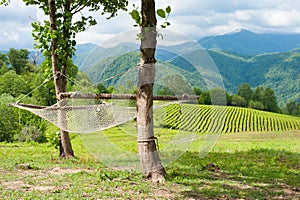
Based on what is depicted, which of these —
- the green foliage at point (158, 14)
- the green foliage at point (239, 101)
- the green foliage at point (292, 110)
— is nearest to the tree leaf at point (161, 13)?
the green foliage at point (158, 14)

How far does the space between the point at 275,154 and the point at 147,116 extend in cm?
477

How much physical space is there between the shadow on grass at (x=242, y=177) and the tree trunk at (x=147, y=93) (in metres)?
0.36

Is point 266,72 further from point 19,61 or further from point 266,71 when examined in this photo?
point 19,61

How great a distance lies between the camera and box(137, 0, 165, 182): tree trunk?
17.8 ft

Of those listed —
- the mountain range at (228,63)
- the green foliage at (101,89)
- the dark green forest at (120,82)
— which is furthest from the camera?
the green foliage at (101,89)

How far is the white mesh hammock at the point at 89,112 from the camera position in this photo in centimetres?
606

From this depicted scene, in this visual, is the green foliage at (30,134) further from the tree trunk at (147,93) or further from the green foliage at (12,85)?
the green foliage at (12,85)

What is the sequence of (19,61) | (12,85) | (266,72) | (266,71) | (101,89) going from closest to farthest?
1. (101,89)
2. (12,85)
3. (19,61)
4. (266,72)
5. (266,71)

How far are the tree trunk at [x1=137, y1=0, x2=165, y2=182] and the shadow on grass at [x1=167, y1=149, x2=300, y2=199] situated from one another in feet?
1.17

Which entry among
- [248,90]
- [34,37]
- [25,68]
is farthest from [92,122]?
[25,68]

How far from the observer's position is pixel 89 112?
628 centimetres

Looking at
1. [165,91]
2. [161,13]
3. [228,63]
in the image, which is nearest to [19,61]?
[228,63]

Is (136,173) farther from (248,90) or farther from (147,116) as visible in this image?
(248,90)

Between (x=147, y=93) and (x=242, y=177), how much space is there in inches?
79.5
